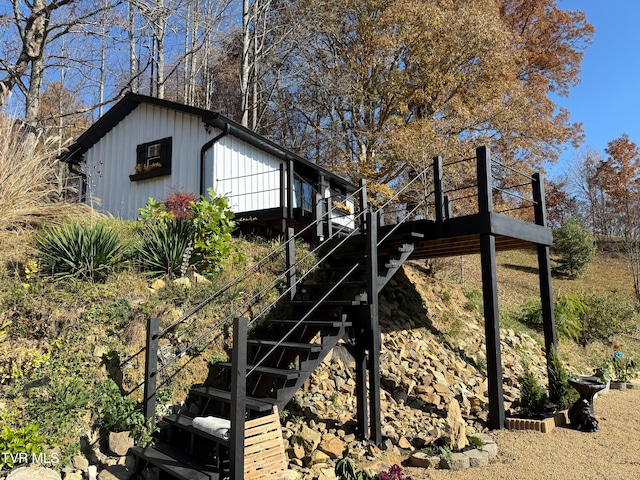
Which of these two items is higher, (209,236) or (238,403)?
(209,236)

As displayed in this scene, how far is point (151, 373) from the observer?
182 inches

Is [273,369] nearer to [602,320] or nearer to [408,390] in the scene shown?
[408,390]

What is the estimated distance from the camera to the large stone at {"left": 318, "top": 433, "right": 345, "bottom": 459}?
15.1 feet

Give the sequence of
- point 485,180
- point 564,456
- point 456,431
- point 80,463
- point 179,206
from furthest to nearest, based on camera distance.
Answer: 1. point 179,206
2. point 485,180
3. point 456,431
4. point 564,456
5. point 80,463

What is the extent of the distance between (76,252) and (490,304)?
561 cm

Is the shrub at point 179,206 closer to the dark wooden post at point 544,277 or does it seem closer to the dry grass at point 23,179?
the dry grass at point 23,179

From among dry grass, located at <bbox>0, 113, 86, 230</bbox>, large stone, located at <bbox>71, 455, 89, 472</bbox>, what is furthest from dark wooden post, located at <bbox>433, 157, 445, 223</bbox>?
dry grass, located at <bbox>0, 113, 86, 230</bbox>

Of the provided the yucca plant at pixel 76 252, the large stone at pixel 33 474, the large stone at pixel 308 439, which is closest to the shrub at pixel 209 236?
the yucca plant at pixel 76 252

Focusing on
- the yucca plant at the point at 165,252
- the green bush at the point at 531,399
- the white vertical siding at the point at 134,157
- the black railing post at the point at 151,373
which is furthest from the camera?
the white vertical siding at the point at 134,157

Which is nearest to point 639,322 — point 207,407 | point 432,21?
point 432,21

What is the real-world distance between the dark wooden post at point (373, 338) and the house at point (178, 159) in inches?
180

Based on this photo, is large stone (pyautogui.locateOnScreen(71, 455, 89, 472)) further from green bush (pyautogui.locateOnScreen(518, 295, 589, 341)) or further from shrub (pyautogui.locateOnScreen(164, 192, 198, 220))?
green bush (pyautogui.locateOnScreen(518, 295, 589, 341))

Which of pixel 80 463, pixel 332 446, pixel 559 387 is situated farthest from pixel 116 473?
pixel 559 387

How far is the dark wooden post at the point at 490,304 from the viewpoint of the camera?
5.82m
